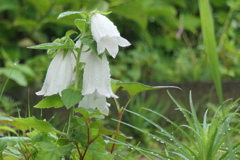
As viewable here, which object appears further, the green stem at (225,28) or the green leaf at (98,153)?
the green stem at (225,28)

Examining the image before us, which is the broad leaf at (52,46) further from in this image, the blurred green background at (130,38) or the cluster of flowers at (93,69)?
the blurred green background at (130,38)

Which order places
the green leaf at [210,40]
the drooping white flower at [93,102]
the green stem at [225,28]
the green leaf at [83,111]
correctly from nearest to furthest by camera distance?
the green leaf at [210,40] → the green leaf at [83,111] → the drooping white flower at [93,102] → the green stem at [225,28]

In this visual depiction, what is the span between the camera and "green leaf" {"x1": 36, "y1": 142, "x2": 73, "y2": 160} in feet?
2.55

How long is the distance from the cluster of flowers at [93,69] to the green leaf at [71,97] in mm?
23

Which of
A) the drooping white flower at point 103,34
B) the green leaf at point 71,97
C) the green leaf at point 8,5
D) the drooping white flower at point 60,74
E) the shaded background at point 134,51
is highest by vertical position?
the drooping white flower at point 103,34

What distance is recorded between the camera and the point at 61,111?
7.19 ft

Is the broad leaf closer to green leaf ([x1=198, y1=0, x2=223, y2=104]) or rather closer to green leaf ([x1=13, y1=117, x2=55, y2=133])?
green leaf ([x1=13, y1=117, x2=55, y2=133])

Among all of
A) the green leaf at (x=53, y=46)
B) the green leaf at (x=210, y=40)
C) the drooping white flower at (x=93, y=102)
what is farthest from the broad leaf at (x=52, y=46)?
the green leaf at (x=210, y=40)

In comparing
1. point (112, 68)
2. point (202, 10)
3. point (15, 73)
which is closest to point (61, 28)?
point (112, 68)

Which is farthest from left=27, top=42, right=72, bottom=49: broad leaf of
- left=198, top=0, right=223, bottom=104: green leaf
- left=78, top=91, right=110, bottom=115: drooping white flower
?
left=198, top=0, right=223, bottom=104: green leaf

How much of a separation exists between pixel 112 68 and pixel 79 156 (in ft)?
5.33

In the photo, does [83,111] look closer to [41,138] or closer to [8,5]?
[41,138]

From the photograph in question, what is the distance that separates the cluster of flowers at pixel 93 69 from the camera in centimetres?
77

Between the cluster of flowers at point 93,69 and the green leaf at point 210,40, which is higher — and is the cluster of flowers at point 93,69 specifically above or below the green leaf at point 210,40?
below
